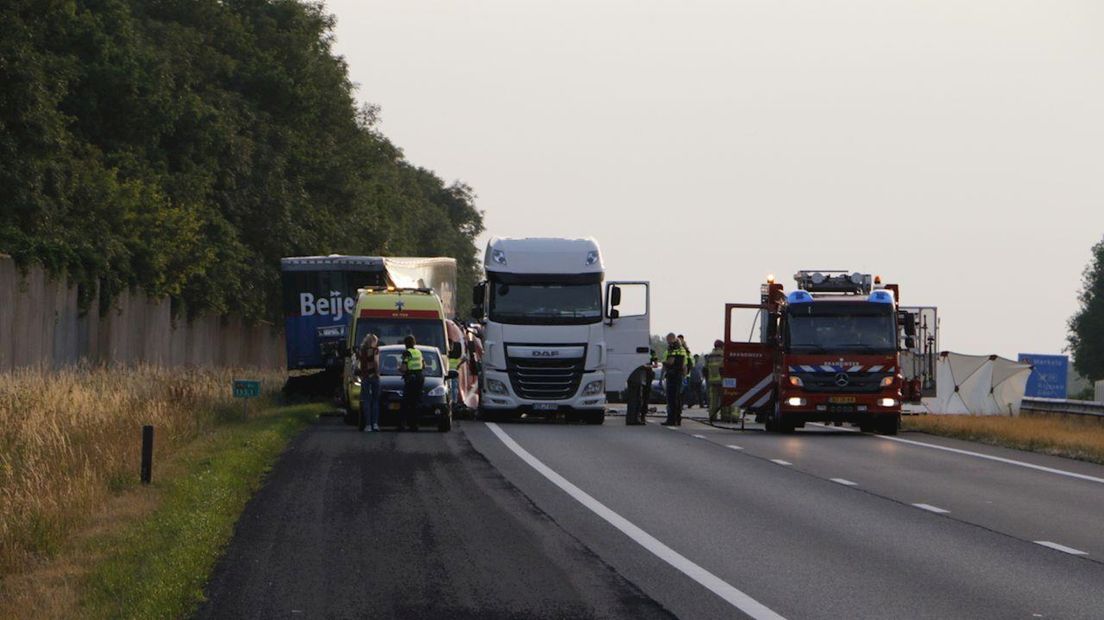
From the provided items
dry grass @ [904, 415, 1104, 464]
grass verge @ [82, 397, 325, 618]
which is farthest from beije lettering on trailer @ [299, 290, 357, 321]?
grass verge @ [82, 397, 325, 618]

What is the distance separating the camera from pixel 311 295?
143 feet

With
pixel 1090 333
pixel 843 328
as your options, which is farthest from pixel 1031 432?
pixel 1090 333

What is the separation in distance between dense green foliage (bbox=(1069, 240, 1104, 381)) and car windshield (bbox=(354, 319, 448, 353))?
11422cm

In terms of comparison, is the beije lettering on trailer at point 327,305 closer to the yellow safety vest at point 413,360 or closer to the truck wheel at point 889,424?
the yellow safety vest at point 413,360

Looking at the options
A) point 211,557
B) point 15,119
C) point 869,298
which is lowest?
point 211,557

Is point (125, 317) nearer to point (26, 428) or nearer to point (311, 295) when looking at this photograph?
point (311, 295)

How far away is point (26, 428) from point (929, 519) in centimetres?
1094

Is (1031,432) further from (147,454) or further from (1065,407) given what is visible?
(147,454)

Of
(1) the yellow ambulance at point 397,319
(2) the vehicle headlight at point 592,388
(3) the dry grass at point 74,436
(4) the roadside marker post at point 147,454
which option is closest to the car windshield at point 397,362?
(1) the yellow ambulance at point 397,319

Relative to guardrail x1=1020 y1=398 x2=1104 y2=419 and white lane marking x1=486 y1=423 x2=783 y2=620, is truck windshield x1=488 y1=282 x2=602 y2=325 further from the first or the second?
white lane marking x1=486 y1=423 x2=783 y2=620

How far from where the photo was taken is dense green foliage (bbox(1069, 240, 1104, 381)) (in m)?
148

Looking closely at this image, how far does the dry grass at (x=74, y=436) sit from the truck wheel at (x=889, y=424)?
11738 millimetres

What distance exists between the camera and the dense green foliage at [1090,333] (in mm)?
147875

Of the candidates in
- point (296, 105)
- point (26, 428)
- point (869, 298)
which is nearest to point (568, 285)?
point (869, 298)
